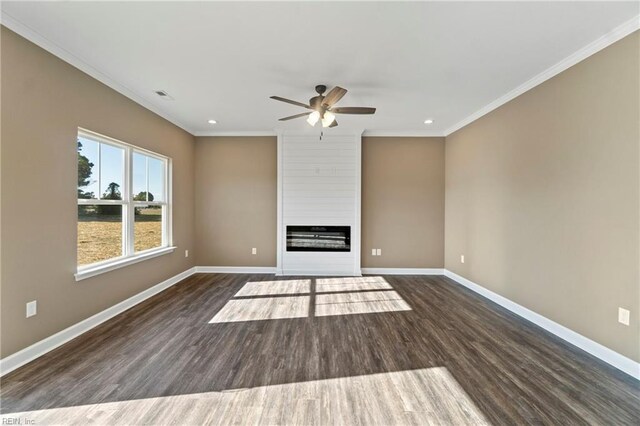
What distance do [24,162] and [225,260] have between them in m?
3.34

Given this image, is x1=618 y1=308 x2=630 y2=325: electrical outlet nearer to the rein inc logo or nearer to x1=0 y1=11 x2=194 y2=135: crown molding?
the rein inc logo

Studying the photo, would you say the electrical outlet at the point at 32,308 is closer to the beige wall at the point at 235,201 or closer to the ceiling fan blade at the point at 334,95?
the beige wall at the point at 235,201

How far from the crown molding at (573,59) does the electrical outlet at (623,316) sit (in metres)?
2.19

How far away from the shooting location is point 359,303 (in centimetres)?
359

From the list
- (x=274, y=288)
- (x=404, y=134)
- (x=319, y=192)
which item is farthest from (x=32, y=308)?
(x=404, y=134)

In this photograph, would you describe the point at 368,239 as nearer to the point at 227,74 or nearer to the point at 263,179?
the point at 263,179

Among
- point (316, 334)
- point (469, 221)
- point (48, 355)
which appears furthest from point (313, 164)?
point (48, 355)

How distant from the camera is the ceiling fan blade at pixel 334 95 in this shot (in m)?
2.58

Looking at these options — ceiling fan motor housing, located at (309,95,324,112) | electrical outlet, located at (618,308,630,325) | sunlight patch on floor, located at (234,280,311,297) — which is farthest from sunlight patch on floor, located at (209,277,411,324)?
ceiling fan motor housing, located at (309,95,324,112)

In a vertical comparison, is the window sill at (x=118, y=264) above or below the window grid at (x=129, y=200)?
below

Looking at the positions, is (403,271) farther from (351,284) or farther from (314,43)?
(314,43)

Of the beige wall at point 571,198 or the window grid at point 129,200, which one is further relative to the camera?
the window grid at point 129,200

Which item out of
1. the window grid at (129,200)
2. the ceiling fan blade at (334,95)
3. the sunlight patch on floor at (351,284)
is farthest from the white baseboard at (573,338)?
the window grid at (129,200)

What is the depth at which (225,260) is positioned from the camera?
5.18m
